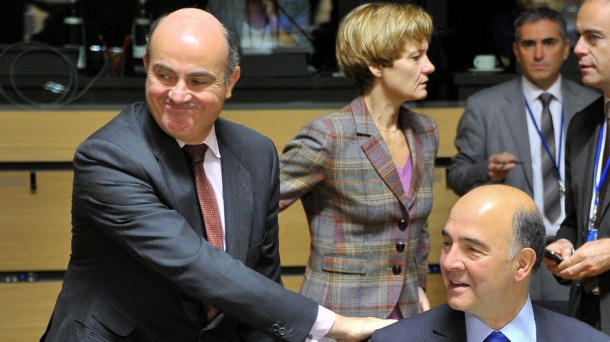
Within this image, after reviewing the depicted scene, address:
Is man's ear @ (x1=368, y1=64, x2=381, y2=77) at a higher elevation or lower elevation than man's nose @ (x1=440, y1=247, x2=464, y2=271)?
higher

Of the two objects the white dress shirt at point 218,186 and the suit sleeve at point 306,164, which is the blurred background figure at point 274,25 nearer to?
the suit sleeve at point 306,164

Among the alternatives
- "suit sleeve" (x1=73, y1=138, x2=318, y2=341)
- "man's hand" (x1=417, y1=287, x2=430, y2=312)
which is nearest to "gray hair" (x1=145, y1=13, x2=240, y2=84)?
"suit sleeve" (x1=73, y1=138, x2=318, y2=341)

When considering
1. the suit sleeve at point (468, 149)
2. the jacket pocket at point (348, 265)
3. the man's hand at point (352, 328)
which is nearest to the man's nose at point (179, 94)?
the man's hand at point (352, 328)

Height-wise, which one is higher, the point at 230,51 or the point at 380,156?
the point at 230,51

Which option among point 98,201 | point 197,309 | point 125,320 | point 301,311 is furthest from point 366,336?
point 98,201

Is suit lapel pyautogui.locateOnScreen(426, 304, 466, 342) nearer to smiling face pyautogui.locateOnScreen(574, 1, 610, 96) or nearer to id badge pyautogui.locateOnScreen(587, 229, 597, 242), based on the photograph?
id badge pyautogui.locateOnScreen(587, 229, 597, 242)

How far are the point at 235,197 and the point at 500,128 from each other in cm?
199

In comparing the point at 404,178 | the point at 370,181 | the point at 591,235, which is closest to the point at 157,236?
the point at 370,181

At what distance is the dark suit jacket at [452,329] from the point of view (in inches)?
81.4

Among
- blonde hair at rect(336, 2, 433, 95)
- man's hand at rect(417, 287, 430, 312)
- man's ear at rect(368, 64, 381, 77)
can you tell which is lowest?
man's hand at rect(417, 287, 430, 312)

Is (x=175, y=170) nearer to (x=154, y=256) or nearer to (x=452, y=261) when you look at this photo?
(x=154, y=256)

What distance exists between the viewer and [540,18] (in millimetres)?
3812

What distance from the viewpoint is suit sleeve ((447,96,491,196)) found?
3557 mm

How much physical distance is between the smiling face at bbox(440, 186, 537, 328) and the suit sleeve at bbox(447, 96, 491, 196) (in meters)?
1.48
